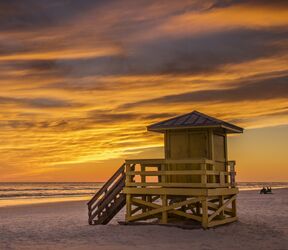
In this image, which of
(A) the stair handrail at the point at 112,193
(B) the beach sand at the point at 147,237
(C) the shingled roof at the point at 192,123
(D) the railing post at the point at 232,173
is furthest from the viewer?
(D) the railing post at the point at 232,173

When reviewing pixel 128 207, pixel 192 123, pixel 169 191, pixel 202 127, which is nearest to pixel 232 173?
pixel 202 127

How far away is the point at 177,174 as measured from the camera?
57.6 ft

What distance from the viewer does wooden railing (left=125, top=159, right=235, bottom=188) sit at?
56.3ft

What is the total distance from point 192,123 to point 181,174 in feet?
6.72

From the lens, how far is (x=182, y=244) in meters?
14.1

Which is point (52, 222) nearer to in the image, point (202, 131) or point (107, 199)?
point (107, 199)

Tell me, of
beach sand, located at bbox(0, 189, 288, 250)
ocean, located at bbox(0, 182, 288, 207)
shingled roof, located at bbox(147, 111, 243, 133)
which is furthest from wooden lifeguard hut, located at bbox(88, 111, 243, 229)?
ocean, located at bbox(0, 182, 288, 207)

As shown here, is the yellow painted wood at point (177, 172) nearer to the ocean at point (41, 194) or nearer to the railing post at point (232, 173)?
the railing post at point (232, 173)

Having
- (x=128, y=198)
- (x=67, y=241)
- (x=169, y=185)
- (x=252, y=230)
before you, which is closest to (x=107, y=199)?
(x=128, y=198)

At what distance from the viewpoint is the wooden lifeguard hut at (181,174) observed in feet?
57.6

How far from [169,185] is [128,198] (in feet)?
6.21

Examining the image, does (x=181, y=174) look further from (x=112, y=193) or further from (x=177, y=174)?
(x=112, y=193)

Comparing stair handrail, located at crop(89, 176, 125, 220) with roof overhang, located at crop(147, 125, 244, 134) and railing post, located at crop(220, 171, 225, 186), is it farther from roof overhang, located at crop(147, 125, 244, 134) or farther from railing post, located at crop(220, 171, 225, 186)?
railing post, located at crop(220, 171, 225, 186)

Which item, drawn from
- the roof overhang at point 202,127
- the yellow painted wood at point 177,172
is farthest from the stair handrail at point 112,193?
the roof overhang at point 202,127
